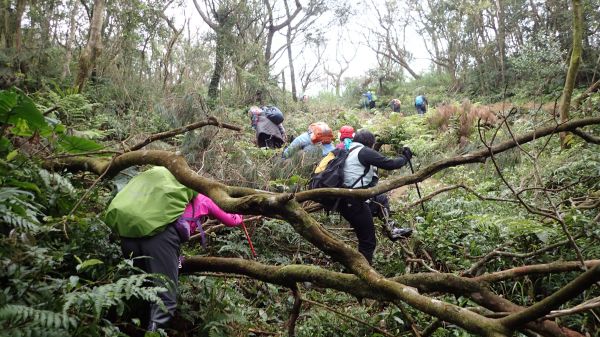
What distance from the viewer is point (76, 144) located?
411 centimetres

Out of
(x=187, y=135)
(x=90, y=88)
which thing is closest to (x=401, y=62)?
(x=90, y=88)

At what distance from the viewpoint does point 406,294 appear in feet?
8.09

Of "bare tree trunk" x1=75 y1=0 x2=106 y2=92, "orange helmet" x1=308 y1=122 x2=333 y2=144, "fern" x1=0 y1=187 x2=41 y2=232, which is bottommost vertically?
"fern" x1=0 y1=187 x2=41 y2=232

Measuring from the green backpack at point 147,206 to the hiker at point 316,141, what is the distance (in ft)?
13.9

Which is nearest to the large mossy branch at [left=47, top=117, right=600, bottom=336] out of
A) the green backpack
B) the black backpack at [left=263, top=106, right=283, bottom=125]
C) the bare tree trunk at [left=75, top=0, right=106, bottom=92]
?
the green backpack

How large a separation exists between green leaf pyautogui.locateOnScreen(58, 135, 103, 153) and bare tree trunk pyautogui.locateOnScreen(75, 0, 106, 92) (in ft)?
19.5

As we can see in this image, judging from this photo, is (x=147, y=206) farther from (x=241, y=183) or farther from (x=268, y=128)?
(x=268, y=128)

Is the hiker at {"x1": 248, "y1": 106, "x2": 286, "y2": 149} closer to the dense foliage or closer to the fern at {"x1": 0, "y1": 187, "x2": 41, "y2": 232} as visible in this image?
the dense foliage

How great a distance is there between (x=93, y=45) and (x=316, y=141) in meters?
5.41

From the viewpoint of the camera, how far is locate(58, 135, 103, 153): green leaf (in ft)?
13.2

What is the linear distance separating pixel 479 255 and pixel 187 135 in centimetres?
477

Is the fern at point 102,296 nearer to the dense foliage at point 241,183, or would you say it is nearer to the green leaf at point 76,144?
the dense foliage at point 241,183

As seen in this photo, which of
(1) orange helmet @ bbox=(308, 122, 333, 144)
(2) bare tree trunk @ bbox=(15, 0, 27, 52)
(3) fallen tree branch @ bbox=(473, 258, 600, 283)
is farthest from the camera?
(2) bare tree trunk @ bbox=(15, 0, 27, 52)

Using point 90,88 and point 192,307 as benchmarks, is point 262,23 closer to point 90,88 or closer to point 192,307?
point 90,88
